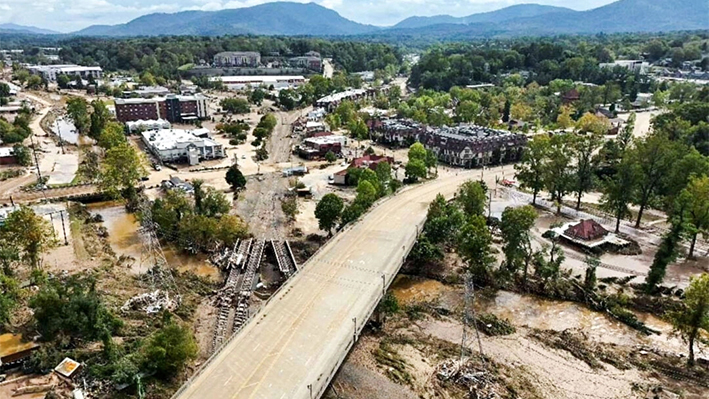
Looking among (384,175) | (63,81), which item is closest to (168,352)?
(384,175)

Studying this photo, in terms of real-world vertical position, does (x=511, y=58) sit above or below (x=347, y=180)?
above

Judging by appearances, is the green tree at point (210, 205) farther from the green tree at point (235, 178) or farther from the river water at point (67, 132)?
the river water at point (67, 132)

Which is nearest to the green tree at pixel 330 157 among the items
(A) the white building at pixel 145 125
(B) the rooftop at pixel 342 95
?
(A) the white building at pixel 145 125

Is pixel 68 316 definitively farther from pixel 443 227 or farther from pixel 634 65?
pixel 634 65

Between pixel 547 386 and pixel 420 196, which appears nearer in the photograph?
pixel 547 386

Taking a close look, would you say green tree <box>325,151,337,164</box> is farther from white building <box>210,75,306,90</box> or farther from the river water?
white building <box>210,75,306,90</box>

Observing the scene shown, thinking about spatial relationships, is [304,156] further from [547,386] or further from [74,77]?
[74,77]

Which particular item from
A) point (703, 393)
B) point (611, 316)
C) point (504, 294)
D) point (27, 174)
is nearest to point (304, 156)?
point (27, 174)
